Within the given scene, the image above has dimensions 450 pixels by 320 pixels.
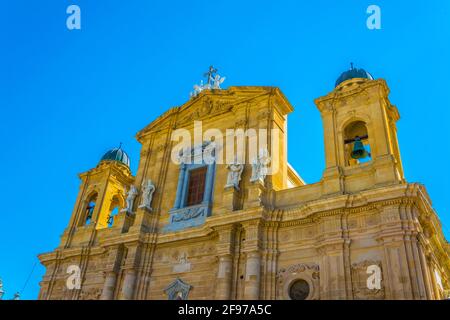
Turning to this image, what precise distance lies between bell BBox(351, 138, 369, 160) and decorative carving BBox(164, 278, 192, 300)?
8033 millimetres

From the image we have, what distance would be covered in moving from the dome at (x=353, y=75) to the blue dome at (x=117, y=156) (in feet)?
43.5

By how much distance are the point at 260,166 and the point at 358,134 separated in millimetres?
4444

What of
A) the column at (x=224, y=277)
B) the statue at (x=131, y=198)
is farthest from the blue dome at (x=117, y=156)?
the column at (x=224, y=277)

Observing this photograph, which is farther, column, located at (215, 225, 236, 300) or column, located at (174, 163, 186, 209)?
Answer: column, located at (174, 163, 186, 209)

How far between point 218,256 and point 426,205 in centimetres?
723

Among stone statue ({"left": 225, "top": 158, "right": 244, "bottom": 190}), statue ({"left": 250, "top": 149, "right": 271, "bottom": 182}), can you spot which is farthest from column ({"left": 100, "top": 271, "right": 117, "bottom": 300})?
statue ({"left": 250, "top": 149, "right": 271, "bottom": 182})

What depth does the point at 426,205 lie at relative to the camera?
1341 centimetres

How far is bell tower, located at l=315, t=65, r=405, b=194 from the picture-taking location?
1453 cm

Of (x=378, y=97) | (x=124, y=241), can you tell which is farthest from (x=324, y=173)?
(x=124, y=241)

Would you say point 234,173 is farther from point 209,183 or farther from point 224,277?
point 224,277

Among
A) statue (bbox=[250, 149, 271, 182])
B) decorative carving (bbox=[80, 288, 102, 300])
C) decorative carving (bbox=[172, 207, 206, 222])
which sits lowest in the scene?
decorative carving (bbox=[80, 288, 102, 300])

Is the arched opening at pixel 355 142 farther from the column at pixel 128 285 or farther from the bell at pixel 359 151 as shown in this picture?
the column at pixel 128 285

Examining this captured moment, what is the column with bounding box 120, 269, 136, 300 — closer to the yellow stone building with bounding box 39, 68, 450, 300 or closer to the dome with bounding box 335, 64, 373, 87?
the yellow stone building with bounding box 39, 68, 450, 300

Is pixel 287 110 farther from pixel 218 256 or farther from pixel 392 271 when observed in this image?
pixel 392 271
